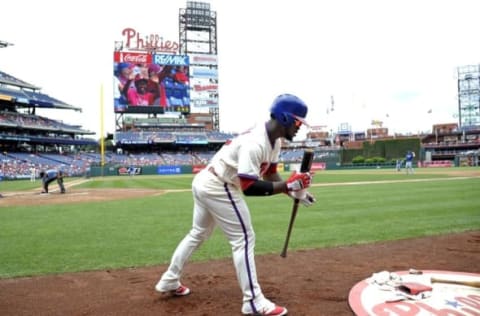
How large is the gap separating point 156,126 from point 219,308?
65.0 metres

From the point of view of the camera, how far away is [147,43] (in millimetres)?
59156

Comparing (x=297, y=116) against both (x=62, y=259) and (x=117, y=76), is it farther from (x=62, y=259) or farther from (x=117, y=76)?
(x=117, y=76)

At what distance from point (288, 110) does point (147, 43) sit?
196 ft

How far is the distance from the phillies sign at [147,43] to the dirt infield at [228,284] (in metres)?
57.9

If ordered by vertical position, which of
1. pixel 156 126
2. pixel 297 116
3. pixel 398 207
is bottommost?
pixel 398 207

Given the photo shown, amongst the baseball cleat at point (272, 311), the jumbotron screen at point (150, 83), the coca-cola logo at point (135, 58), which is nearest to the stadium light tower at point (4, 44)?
the jumbotron screen at point (150, 83)

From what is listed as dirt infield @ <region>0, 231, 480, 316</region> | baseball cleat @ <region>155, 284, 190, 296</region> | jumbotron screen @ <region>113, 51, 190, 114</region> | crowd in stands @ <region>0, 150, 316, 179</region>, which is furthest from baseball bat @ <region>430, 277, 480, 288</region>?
jumbotron screen @ <region>113, 51, 190, 114</region>

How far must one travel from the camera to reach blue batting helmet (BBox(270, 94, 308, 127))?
359 cm

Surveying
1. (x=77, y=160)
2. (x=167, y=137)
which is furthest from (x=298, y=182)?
(x=167, y=137)

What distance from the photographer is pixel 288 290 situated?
418 cm

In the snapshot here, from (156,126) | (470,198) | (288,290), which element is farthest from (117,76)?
(288,290)

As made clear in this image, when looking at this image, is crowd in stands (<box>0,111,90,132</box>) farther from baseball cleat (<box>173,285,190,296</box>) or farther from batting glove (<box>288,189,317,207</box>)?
batting glove (<box>288,189,317,207</box>)

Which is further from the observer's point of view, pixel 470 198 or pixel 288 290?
pixel 470 198

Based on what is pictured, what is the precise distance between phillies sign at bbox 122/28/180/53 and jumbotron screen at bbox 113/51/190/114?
1.98 metres
